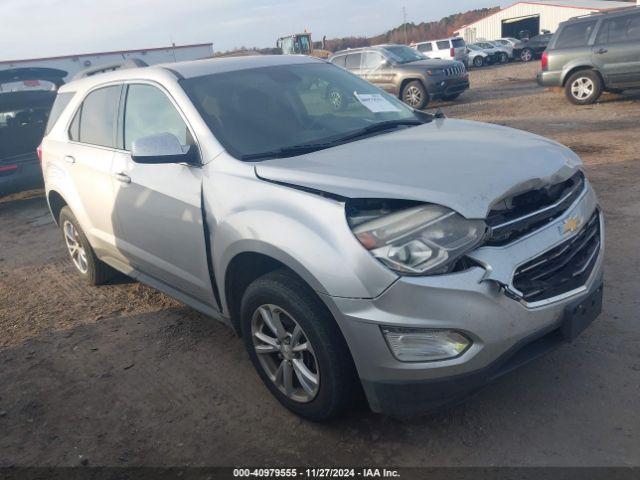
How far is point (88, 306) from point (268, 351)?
2.54 meters

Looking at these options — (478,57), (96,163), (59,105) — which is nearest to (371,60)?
(59,105)

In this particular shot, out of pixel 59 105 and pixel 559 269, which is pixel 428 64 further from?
pixel 559 269

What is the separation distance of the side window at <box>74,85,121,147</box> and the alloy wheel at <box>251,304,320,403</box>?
2.05 m

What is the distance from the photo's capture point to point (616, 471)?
2.36m

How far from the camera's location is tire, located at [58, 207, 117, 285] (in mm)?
5012

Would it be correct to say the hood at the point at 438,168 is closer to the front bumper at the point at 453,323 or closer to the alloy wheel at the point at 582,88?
the front bumper at the point at 453,323

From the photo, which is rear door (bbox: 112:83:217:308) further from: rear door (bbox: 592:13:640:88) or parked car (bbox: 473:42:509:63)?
parked car (bbox: 473:42:509:63)

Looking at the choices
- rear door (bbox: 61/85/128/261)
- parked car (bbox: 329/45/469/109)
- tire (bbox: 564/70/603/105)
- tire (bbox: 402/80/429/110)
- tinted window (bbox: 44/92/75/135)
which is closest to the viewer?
rear door (bbox: 61/85/128/261)

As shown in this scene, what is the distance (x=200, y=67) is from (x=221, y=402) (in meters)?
2.19

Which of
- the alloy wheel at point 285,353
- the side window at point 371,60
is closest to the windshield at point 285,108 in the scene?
the alloy wheel at point 285,353

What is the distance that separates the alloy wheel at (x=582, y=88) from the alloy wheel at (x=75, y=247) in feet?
35.8

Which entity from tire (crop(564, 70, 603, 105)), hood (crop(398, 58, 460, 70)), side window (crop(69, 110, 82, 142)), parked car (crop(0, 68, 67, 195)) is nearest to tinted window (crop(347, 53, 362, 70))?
hood (crop(398, 58, 460, 70))

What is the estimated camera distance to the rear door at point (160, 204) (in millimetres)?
3295

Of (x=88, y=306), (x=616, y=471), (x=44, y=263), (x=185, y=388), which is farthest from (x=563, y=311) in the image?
(x=44, y=263)
